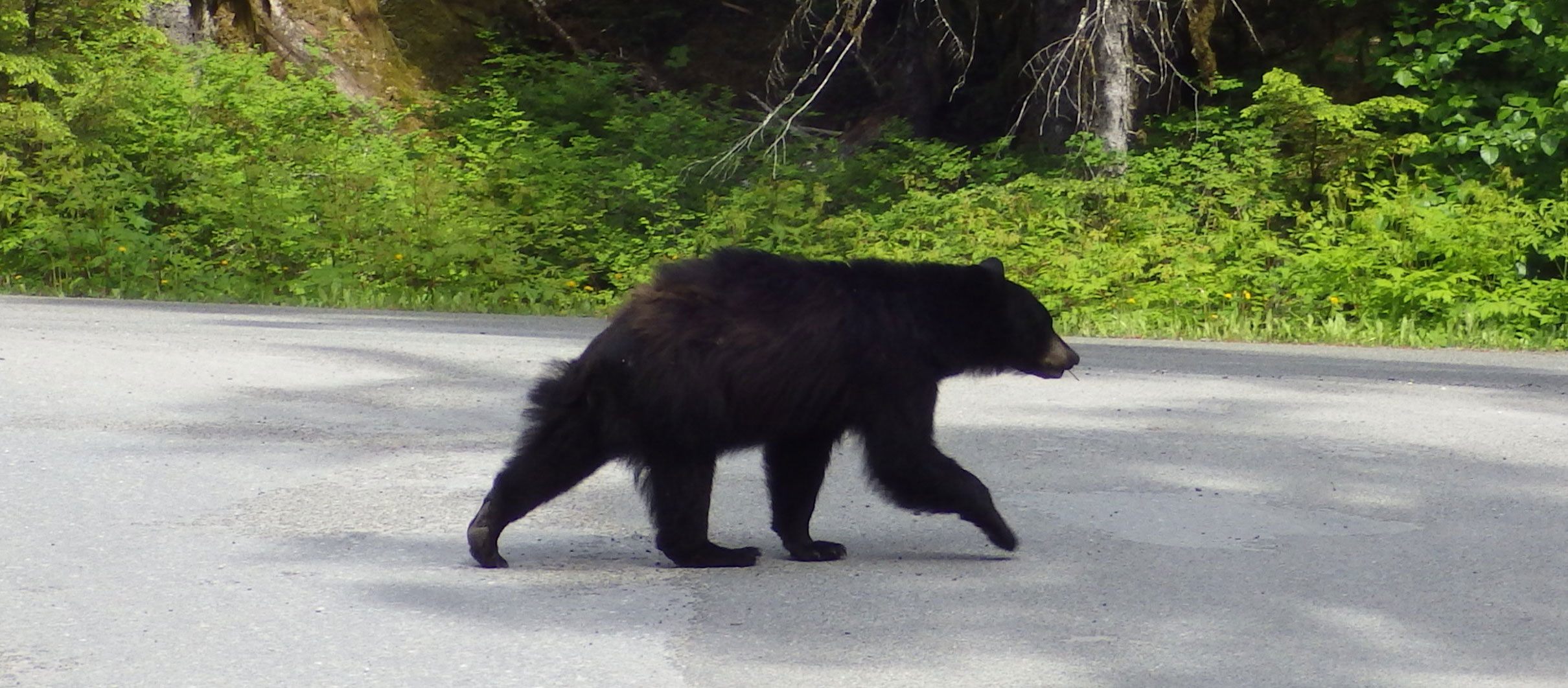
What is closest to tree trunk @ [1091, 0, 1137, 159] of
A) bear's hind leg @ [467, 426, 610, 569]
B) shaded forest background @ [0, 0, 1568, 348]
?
shaded forest background @ [0, 0, 1568, 348]

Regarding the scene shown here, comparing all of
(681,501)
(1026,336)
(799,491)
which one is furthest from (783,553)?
(1026,336)

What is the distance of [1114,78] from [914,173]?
2.53 meters

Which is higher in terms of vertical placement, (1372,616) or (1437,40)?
(1437,40)

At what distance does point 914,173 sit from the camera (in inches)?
734

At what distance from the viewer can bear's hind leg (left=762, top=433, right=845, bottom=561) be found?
5297mm

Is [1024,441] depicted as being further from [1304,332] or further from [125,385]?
[1304,332]

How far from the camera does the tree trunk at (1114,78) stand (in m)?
17.0

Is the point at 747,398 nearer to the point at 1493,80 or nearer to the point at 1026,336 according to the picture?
the point at 1026,336

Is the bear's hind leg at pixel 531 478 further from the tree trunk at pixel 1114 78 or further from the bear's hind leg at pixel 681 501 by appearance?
the tree trunk at pixel 1114 78

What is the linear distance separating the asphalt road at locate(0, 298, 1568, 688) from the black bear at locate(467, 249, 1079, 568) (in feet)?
0.66

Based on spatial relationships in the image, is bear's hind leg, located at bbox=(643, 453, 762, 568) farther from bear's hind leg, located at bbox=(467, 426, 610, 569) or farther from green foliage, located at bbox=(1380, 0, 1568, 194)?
green foliage, located at bbox=(1380, 0, 1568, 194)

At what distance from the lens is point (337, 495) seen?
608 centimetres

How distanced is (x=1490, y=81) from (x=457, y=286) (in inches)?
419

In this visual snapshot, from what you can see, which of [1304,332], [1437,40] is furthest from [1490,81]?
[1304,332]
